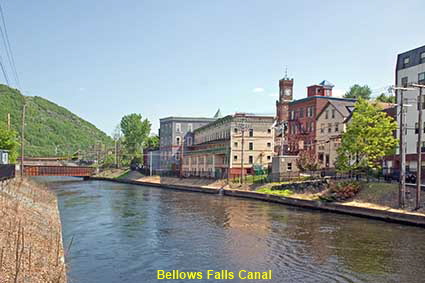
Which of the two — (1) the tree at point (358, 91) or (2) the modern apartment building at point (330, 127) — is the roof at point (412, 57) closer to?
(2) the modern apartment building at point (330, 127)

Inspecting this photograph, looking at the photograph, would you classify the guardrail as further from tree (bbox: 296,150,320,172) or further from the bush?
tree (bbox: 296,150,320,172)

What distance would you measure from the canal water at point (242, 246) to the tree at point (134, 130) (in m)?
95.2

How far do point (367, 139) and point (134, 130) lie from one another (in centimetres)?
9723

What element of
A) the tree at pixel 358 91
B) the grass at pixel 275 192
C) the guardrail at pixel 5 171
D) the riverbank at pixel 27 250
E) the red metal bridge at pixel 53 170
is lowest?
the red metal bridge at pixel 53 170

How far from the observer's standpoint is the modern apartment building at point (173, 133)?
111 metres

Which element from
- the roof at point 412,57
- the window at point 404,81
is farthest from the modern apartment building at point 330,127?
the window at point 404,81

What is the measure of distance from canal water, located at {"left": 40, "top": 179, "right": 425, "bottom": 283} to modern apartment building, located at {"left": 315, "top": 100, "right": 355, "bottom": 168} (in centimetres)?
3439

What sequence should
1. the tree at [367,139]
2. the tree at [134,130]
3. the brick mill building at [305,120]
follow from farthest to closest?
1. the tree at [134,130]
2. the brick mill building at [305,120]
3. the tree at [367,139]

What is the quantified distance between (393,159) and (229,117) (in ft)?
106

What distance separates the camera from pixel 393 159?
5575cm

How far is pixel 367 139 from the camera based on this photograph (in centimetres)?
4494

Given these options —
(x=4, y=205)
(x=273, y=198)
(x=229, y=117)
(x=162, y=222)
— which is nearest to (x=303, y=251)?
(x=162, y=222)

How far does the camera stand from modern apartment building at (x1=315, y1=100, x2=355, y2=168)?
71.2 m

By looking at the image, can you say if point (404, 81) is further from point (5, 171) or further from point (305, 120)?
point (5, 171)
